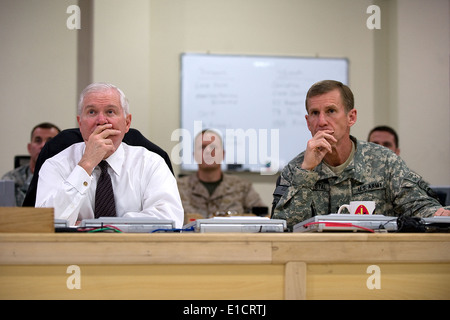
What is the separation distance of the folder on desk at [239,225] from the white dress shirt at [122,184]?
0.69 metres

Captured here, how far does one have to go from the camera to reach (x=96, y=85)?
2293 mm

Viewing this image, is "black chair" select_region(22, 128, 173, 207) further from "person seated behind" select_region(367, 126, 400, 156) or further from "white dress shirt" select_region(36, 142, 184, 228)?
"person seated behind" select_region(367, 126, 400, 156)

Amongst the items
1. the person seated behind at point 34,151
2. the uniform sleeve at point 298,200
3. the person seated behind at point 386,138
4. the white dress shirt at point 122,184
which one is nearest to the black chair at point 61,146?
the white dress shirt at point 122,184

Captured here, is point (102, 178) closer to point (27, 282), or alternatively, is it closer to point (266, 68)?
point (27, 282)

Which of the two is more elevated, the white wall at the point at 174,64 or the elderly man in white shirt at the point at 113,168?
the white wall at the point at 174,64

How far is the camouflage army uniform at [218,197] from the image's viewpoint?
13.9 ft

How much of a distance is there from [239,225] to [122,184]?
0.93m

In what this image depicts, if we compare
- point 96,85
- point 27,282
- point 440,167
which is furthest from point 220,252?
point 440,167

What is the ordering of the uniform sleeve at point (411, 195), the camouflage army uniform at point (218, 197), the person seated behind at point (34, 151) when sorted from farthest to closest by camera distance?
the person seated behind at point (34, 151) → the camouflage army uniform at point (218, 197) → the uniform sleeve at point (411, 195)

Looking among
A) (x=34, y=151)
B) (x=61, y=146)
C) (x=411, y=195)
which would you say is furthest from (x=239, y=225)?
(x=34, y=151)

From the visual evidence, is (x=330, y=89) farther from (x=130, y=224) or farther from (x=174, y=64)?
(x=174, y=64)

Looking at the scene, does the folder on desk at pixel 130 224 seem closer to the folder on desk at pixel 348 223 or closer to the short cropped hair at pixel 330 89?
the folder on desk at pixel 348 223

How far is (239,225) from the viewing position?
4.74ft
